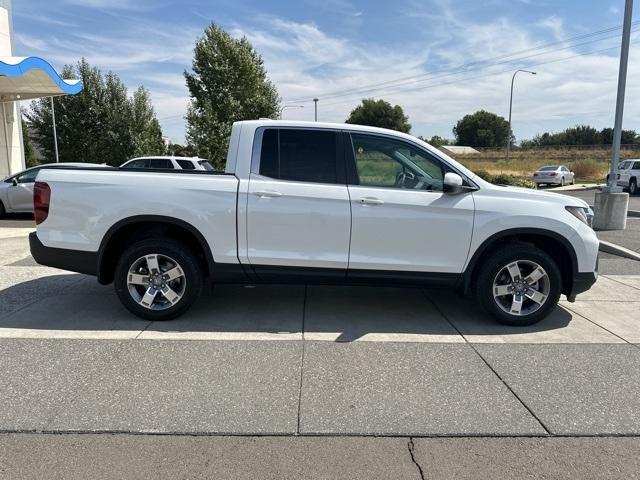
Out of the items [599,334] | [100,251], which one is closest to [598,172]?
[599,334]

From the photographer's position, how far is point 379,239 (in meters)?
4.68

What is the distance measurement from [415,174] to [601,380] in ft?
7.82

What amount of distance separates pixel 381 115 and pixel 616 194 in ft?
273

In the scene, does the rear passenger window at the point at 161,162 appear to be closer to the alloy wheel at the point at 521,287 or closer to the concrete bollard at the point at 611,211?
the concrete bollard at the point at 611,211

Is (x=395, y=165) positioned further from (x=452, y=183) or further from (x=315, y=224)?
(x=315, y=224)

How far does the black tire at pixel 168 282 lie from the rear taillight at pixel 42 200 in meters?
0.86

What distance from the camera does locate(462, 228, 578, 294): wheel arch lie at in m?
4.74

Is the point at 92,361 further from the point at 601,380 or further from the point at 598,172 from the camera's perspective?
the point at 598,172

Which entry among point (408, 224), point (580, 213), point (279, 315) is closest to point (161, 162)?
point (279, 315)

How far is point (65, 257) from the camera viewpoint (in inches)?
188

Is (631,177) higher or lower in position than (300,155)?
lower

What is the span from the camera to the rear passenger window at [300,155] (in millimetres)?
4742

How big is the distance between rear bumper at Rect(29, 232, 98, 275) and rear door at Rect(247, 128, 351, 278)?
5.10 ft

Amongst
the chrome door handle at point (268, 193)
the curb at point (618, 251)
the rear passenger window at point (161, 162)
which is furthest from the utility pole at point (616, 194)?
the rear passenger window at point (161, 162)
